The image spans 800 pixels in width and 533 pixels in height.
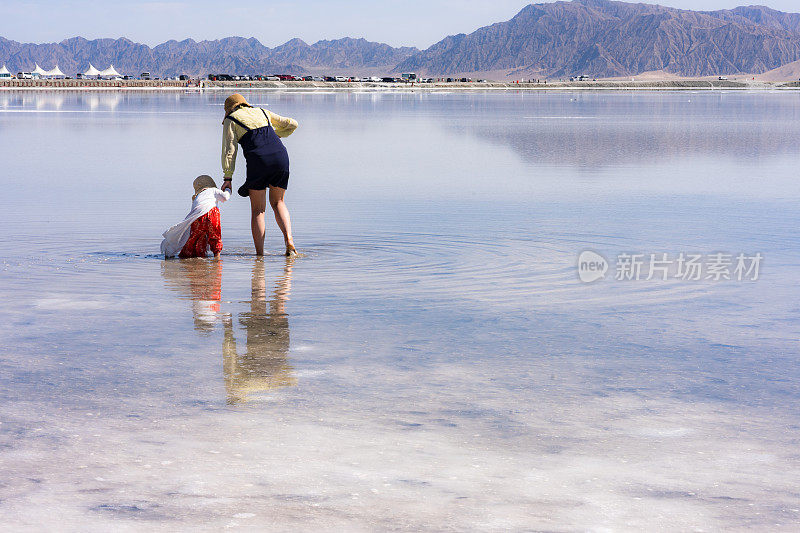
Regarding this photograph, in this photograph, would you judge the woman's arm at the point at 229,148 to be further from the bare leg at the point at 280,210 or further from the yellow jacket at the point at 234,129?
the bare leg at the point at 280,210

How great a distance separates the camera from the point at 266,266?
959 centimetres

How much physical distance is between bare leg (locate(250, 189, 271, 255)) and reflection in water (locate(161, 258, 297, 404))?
0.30 metres

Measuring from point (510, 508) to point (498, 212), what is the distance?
371 inches

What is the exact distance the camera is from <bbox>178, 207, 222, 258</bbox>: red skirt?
32.7ft

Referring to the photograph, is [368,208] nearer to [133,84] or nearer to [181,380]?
[181,380]

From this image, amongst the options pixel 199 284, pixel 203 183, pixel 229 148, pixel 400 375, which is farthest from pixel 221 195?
pixel 400 375

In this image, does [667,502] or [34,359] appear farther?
[34,359]

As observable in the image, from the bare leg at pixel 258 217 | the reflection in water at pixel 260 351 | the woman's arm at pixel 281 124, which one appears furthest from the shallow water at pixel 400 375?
the woman's arm at pixel 281 124

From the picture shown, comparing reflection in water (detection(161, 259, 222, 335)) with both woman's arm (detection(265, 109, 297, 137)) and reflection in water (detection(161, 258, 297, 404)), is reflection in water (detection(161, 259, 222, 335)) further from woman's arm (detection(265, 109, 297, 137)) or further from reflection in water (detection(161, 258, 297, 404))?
woman's arm (detection(265, 109, 297, 137))

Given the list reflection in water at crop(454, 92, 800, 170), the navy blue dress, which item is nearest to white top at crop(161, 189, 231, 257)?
the navy blue dress

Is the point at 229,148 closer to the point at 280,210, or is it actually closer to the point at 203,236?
the point at 280,210

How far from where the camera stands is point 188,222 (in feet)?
32.6

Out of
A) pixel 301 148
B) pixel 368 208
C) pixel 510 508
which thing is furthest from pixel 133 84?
pixel 510 508

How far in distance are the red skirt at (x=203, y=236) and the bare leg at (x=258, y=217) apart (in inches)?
14.1
